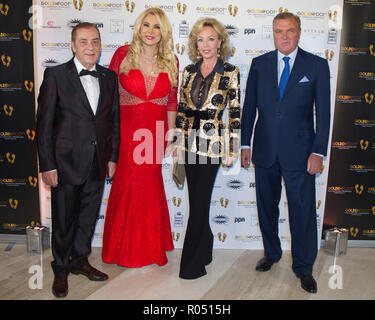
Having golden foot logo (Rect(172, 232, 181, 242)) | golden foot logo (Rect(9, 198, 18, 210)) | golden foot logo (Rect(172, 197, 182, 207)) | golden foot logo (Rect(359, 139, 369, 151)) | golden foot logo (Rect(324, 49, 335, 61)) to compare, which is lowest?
golden foot logo (Rect(172, 232, 181, 242))

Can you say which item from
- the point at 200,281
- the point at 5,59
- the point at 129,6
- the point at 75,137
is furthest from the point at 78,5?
the point at 200,281

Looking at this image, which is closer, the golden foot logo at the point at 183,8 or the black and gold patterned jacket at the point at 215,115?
the black and gold patterned jacket at the point at 215,115

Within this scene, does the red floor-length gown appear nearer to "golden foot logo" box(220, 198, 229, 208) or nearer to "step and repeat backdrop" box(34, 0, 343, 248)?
"step and repeat backdrop" box(34, 0, 343, 248)

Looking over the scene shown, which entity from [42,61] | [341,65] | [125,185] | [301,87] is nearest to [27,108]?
[42,61]

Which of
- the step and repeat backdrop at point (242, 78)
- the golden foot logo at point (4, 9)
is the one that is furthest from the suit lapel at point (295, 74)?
the golden foot logo at point (4, 9)

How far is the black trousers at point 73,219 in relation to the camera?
2.88 m

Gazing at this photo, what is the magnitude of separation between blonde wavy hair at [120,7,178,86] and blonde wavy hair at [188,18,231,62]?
0.79ft

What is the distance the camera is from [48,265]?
135 inches

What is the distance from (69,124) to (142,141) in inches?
28.4

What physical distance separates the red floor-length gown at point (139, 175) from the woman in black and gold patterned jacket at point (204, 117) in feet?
1.07

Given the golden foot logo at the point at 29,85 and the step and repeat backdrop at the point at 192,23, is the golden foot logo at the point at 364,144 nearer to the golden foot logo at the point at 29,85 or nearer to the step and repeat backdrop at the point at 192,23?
the step and repeat backdrop at the point at 192,23

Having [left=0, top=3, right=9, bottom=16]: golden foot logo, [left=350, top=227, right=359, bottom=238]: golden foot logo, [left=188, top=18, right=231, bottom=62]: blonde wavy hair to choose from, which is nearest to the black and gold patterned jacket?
[left=188, top=18, right=231, bottom=62]: blonde wavy hair

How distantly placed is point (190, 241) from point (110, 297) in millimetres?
774

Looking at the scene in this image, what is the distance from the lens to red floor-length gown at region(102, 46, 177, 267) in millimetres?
3242
